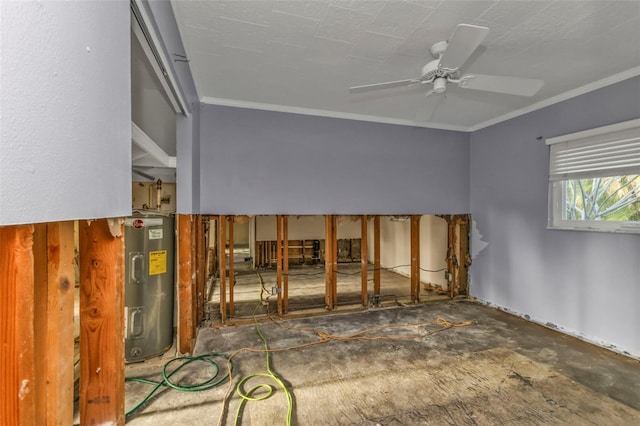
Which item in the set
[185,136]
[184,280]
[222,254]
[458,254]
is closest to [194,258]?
[184,280]

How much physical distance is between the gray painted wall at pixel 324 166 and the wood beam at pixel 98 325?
2445 millimetres

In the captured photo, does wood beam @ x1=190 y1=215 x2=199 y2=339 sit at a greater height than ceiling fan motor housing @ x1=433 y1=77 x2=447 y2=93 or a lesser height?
lesser

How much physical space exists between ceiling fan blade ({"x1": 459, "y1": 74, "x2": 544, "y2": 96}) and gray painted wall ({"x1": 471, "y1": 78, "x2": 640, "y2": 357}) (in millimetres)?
1271

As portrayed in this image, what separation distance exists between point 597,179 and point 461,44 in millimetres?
2390

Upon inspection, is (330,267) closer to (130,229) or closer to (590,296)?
(130,229)

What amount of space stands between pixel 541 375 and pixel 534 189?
2149mm

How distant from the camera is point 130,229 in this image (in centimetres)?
247

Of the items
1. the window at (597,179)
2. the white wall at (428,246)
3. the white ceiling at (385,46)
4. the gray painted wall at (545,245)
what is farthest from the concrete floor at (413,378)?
the white ceiling at (385,46)

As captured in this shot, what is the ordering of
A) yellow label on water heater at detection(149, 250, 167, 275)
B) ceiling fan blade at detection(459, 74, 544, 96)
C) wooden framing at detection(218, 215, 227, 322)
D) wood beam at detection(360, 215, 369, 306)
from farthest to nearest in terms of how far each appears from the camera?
wood beam at detection(360, 215, 369, 306), wooden framing at detection(218, 215, 227, 322), yellow label on water heater at detection(149, 250, 167, 275), ceiling fan blade at detection(459, 74, 544, 96)

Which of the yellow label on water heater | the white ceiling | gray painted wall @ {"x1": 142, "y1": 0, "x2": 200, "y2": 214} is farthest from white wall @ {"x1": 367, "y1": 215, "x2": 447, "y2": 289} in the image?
the yellow label on water heater

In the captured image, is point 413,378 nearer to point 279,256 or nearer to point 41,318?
point 279,256

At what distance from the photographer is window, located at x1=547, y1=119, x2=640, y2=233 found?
8.61ft

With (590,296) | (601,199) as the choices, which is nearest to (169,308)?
(590,296)

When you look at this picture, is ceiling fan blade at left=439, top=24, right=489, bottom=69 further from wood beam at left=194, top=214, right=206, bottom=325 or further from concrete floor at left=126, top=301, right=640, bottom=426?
wood beam at left=194, top=214, right=206, bottom=325
